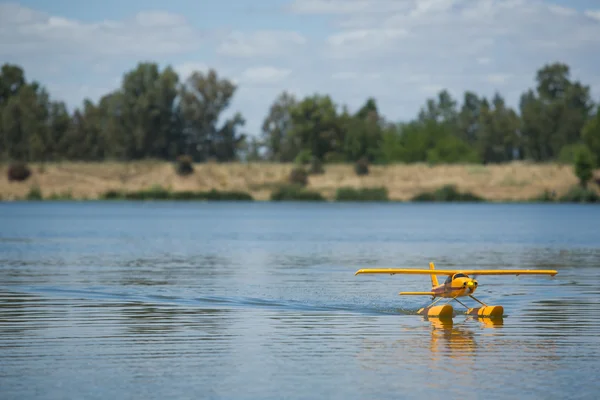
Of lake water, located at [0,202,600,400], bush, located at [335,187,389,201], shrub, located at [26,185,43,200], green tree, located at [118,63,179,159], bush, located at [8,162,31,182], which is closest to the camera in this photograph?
lake water, located at [0,202,600,400]

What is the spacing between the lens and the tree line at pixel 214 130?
149125 mm

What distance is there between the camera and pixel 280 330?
21.5 metres

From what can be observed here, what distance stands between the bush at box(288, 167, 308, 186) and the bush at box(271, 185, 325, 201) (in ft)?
2.19

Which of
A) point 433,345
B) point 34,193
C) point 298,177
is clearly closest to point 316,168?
point 298,177

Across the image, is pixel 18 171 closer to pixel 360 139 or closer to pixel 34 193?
pixel 34 193

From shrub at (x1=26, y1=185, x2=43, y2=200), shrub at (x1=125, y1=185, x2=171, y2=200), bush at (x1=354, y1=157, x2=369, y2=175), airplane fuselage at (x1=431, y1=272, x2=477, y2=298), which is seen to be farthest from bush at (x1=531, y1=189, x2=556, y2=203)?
airplane fuselage at (x1=431, y1=272, x2=477, y2=298)

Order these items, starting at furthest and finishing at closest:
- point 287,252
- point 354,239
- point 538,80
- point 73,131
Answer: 1. point 538,80
2. point 73,131
3. point 354,239
4. point 287,252

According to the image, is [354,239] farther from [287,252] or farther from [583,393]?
[583,393]

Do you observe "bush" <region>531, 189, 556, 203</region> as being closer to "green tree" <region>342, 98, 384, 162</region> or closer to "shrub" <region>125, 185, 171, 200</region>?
"green tree" <region>342, 98, 384, 162</region>

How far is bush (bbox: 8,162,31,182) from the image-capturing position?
449 feet

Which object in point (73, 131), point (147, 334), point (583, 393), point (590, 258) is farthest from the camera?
point (73, 131)

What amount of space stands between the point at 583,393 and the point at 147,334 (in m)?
8.93

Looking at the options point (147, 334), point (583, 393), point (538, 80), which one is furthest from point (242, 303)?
point (538, 80)

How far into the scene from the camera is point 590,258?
43250 millimetres
